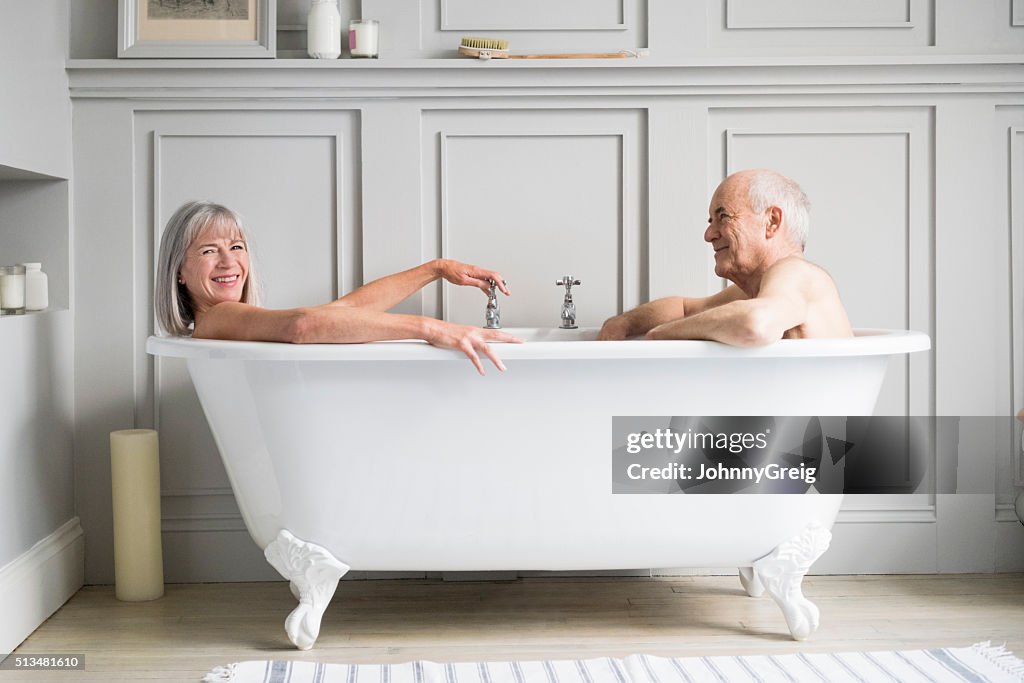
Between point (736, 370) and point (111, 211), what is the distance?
172 centimetres

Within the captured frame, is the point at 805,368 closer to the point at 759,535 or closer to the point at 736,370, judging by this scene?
the point at 736,370

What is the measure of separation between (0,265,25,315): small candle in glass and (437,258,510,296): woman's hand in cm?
101

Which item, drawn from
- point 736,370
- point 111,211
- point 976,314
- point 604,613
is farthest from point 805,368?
point 111,211

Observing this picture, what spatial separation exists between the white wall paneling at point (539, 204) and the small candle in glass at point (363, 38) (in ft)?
0.77

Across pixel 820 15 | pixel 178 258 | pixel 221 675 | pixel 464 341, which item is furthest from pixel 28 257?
pixel 820 15

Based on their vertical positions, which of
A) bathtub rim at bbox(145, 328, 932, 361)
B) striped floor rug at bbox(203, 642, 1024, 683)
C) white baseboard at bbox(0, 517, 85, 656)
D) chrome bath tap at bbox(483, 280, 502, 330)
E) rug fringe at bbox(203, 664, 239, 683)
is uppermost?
chrome bath tap at bbox(483, 280, 502, 330)

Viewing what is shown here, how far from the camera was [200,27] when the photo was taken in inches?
97.6

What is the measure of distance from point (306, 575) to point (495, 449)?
1.61 ft

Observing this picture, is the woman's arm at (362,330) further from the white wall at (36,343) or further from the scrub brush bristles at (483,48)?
the scrub brush bristles at (483,48)

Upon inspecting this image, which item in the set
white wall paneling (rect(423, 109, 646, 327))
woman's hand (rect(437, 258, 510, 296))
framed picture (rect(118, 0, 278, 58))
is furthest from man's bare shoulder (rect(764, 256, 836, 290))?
framed picture (rect(118, 0, 278, 58))

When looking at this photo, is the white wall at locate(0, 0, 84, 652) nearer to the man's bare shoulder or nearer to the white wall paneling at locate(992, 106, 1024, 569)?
the man's bare shoulder

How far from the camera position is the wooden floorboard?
6.38 ft

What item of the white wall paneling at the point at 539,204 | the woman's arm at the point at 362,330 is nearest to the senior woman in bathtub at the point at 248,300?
the woman's arm at the point at 362,330

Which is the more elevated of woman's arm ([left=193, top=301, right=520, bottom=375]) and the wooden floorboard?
woman's arm ([left=193, top=301, right=520, bottom=375])
